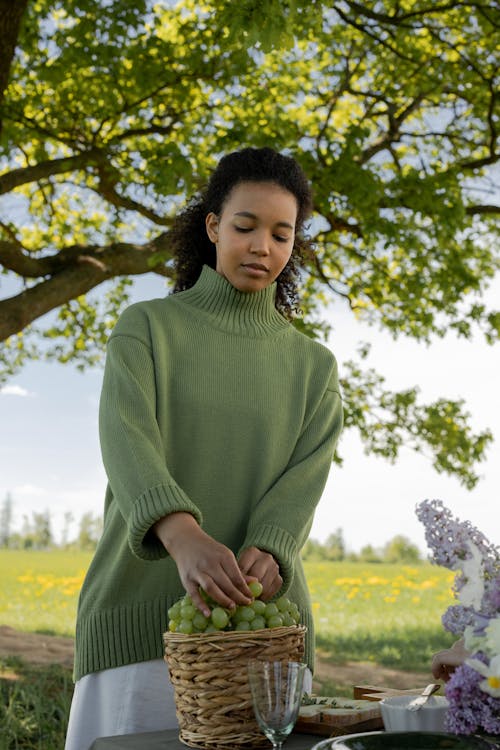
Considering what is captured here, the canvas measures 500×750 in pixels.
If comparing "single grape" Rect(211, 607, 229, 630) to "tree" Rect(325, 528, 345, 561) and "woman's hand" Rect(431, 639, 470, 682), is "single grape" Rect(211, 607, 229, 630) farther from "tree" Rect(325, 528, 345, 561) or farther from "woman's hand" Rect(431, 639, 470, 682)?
"tree" Rect(325, 528, 345, 561)

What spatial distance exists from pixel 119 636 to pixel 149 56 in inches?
254

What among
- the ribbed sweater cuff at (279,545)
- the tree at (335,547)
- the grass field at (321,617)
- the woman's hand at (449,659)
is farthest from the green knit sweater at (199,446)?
the tree at (335,547)

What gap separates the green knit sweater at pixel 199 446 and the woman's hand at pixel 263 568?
0.03m

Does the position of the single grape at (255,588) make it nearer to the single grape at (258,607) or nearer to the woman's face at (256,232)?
the single grape at (258,607)

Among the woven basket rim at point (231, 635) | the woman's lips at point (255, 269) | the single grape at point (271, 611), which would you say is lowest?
the woven basket rim at point (231, 635)

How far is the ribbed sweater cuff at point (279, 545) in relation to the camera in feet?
5.90

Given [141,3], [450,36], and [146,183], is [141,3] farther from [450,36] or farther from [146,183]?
[450,36]

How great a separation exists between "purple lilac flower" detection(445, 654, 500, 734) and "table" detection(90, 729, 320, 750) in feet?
1.18

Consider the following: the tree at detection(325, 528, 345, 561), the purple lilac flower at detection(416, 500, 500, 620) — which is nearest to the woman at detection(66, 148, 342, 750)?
the purple lilac flower at detection(416, 500, 500, 620)

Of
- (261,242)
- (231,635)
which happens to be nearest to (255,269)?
(261,242)

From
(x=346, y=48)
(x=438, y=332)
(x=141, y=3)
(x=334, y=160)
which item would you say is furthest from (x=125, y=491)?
(x=346, y=48)

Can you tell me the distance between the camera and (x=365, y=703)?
5.83 ft

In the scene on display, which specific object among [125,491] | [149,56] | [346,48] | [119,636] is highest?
[346,48]

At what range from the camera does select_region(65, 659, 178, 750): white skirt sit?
1853 mm
